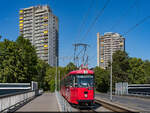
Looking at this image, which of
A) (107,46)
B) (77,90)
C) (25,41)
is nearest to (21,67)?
(25,41)

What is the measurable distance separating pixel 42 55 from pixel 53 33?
1309cm

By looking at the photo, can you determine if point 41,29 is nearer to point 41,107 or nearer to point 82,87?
point 41,107

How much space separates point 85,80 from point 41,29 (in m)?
110

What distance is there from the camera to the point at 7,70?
52812 millimetres

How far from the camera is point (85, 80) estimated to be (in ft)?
63.3

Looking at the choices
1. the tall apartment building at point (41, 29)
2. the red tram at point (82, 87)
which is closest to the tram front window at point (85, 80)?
the red tram at point (82, 87)

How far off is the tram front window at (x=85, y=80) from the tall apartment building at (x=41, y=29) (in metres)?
103

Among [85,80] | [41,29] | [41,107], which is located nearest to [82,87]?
[85,80]

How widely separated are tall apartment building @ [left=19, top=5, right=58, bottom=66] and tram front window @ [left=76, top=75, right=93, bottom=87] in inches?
4038

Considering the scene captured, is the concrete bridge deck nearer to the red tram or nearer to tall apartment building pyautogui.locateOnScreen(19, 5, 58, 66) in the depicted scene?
the red tram

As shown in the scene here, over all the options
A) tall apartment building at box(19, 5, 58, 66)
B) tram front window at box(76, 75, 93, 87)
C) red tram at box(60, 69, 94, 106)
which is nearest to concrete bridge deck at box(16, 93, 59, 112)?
red tram at box(60, 69, 94, 106)

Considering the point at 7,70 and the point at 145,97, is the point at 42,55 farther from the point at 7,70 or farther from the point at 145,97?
the point at 145,97

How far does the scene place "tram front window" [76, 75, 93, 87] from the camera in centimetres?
1912

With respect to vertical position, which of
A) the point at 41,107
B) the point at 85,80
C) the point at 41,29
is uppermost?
the point at 41,29
